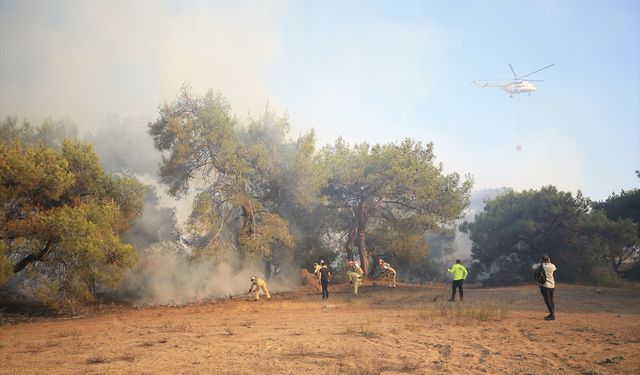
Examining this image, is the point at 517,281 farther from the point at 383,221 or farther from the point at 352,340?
the point at 352,340

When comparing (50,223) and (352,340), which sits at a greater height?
(50,223)

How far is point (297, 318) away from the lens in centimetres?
1508

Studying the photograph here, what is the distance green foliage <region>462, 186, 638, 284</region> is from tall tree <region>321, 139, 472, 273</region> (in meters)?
6.07

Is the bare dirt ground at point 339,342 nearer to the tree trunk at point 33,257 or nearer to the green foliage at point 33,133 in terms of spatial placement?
the tree trunk at point 33,257

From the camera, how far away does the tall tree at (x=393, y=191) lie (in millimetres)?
30312

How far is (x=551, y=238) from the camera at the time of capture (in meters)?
34.0

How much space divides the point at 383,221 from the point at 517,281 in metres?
11.1

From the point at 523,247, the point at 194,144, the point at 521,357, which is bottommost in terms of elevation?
the point at 521,357

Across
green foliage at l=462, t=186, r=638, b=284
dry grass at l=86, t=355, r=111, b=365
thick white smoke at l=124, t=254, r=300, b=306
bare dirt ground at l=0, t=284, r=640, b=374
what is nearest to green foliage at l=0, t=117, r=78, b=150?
thick white smoke at l=124, t=254, r=300, b=306

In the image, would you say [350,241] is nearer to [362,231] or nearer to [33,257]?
[362,231]

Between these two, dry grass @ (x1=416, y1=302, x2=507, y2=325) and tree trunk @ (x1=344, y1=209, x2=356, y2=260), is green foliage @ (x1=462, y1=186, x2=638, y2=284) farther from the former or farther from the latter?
dry grass @ (x1=416, y1=302, x2=507, y2=325)

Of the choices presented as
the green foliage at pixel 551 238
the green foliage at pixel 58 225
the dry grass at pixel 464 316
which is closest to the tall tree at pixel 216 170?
the green foliage at pixel 58 225

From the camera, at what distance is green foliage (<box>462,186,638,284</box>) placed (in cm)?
3175

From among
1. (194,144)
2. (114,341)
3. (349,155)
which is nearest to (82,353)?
(114,341)
